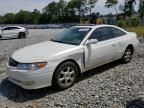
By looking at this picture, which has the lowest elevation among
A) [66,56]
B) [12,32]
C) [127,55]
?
[127,55]

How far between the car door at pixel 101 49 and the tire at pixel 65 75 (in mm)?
522

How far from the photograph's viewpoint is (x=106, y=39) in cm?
684

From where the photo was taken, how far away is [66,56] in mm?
5570

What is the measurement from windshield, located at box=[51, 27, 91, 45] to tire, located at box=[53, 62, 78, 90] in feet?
2.49

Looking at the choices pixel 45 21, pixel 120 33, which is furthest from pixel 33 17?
pixel 120 33

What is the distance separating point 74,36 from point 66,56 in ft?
3.85

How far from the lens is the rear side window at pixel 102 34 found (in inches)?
259

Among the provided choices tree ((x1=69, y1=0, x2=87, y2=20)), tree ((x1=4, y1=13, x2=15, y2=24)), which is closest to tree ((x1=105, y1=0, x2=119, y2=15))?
tree ((x1=69, y1=0, x2=87, y2=20))

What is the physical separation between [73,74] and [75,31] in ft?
5.15

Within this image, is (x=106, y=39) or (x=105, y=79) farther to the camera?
(x=106, y=39)

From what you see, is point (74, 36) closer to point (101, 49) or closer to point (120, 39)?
point (101, 49)

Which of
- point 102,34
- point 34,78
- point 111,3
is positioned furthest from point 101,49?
point 111,3

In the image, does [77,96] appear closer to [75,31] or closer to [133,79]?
[133,79]

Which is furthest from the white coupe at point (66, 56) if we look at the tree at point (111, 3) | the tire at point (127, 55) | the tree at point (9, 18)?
the tree at point (9, 18)
